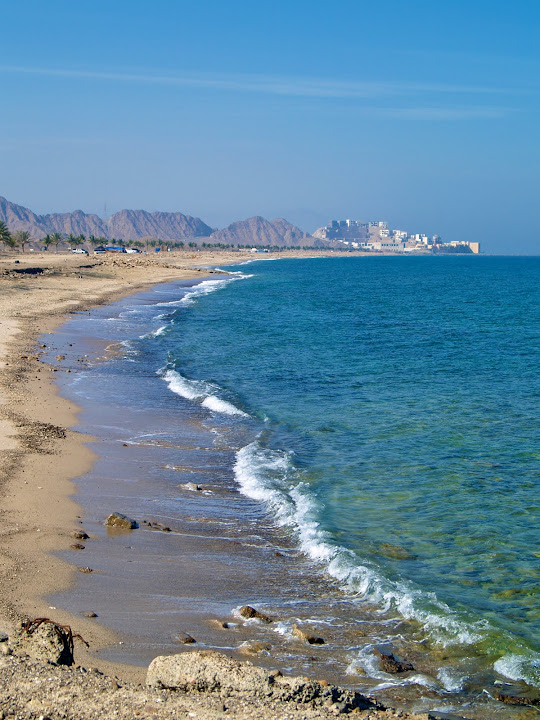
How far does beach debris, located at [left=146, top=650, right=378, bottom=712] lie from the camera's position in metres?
6.66

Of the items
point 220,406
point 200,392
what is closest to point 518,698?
point 220,406

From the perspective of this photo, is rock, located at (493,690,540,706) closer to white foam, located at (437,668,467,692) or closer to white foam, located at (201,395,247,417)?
white foam, located at (437,668,467,692)

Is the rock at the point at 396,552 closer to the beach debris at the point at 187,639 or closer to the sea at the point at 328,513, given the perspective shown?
the sea at the point at 328,513

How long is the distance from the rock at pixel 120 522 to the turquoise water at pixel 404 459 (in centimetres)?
290

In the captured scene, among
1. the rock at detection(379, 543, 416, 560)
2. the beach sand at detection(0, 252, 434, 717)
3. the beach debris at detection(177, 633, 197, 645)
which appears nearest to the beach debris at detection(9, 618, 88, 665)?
the beach sand at detection(0, 252, 434, 717)

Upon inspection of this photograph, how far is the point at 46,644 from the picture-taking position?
7.28m

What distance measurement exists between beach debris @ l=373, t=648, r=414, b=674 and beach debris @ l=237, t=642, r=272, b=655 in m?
1.38

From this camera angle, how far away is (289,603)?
10203mm

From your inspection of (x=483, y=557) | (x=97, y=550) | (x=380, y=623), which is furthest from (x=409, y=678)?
(x=97, y=550)

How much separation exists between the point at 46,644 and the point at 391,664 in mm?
4099

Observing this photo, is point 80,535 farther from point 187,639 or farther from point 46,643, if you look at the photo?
point 46,643

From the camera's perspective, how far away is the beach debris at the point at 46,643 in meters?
7.16

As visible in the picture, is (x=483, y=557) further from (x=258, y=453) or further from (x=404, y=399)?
(x=404, y=399)

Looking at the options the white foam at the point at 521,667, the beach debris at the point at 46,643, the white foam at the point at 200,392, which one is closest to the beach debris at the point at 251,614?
the beach debris at the point at 46,643
